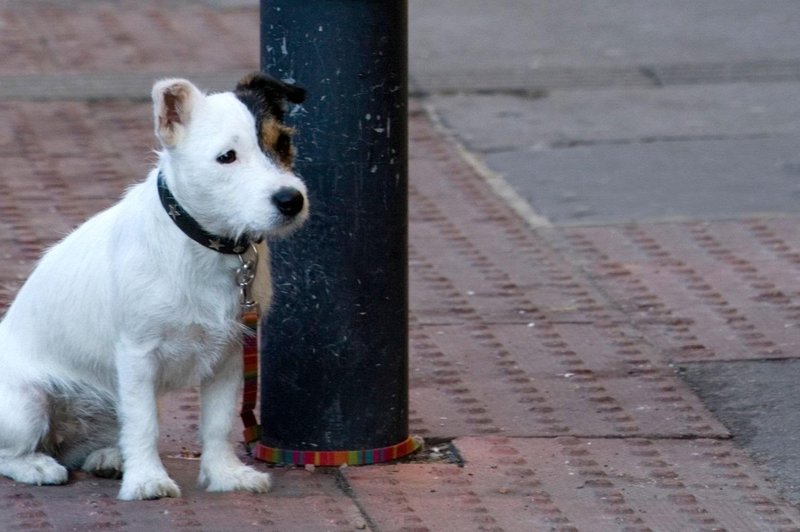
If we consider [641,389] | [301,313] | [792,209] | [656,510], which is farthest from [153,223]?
[792,209]

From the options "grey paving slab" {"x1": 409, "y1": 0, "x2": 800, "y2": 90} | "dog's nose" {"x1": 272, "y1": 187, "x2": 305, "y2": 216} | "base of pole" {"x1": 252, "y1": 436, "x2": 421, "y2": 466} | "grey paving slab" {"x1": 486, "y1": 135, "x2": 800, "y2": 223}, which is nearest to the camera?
"dog's nose" {"x1": 272, "y1": 187, "x2": 305, "y2": 216}

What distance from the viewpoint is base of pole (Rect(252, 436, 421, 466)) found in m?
4.78

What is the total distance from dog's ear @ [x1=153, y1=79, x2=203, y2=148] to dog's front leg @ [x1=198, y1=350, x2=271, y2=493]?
2.43 ft

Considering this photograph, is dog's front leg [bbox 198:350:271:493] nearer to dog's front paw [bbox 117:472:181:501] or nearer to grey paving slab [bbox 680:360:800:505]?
dog's front paw [bbox 117:472:181:501]

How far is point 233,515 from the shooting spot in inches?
170

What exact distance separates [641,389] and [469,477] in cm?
105

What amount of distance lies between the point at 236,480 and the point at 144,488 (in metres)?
0.28

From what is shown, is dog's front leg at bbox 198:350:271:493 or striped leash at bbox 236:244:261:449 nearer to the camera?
striped leash at bbox 236:244:261:449

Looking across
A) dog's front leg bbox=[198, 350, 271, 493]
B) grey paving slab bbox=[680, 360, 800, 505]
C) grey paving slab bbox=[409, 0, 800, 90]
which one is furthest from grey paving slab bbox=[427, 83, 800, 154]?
dog's front leg bbox=[198, 350, 271, 493]

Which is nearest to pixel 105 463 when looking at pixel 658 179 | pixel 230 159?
pixel 230 159

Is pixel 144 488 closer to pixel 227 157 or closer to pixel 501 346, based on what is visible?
pixel 227 157

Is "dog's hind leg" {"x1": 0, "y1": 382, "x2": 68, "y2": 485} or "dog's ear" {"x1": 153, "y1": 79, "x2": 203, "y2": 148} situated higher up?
"dog's ear" {"x1": 153, "y1": 79, "x2": 203, "y2": 148}

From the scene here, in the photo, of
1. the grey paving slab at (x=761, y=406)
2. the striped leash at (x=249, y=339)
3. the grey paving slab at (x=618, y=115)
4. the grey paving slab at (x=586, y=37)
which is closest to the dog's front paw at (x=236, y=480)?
the striped leash at (x=249, y=339)

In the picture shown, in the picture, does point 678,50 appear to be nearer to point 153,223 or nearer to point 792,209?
point 792,209
